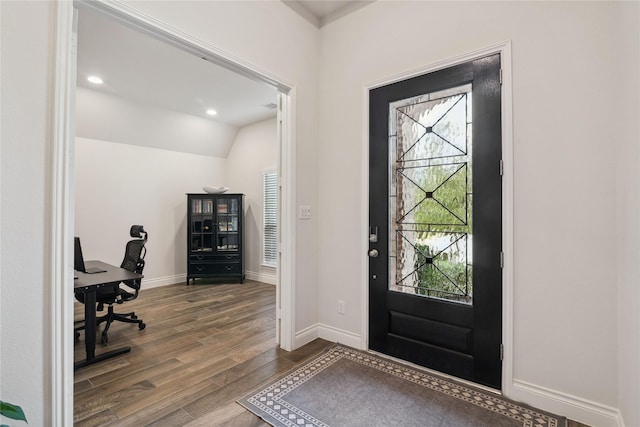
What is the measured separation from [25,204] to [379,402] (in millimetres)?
2293

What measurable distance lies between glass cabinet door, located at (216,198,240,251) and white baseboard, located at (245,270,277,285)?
0.66m

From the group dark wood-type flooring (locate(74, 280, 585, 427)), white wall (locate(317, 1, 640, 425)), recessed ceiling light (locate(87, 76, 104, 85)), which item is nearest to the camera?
white wall (locate(317, 1, 640, 425))

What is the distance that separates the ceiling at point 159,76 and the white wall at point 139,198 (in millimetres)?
936

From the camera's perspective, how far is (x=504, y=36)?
2.11 metres

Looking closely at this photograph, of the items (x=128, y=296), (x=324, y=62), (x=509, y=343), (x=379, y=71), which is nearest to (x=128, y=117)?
(x=128, y=296)

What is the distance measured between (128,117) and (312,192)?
357 centimetres

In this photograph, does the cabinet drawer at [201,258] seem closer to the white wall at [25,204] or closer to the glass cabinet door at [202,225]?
the glass cabinet door at [202,225]

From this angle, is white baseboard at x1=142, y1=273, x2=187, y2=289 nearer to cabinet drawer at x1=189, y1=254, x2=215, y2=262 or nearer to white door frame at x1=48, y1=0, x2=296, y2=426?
cabinet drawer at x1=189, y1=254, x2=215, y2=262

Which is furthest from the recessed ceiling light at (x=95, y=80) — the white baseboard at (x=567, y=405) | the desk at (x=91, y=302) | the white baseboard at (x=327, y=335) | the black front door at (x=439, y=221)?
the white baseboard at (x=567, y=405)

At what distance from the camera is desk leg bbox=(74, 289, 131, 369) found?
2588 mm

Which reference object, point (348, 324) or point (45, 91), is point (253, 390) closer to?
point (348, 324)

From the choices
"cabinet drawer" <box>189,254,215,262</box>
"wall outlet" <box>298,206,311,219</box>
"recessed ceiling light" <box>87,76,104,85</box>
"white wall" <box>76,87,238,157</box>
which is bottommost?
"cabinet drawer" <box>189,254,215,262</box>

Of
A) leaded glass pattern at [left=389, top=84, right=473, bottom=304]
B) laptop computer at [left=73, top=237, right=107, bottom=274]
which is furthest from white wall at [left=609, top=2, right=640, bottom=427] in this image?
laptop computer at [left=73, top=237, right=107, bottom=274]

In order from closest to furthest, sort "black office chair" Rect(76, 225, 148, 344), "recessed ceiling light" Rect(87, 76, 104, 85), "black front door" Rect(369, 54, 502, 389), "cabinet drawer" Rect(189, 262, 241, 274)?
1. "black front door" Rect(369, 54, 502, 389)
2. "black office chair" Rect(76, 225, 148, 344)
3. "recessed ceiling light" Rect(87, 76, 104, 85)
4. "cabinet drawer" Rect(189, 262, 241, 274)
